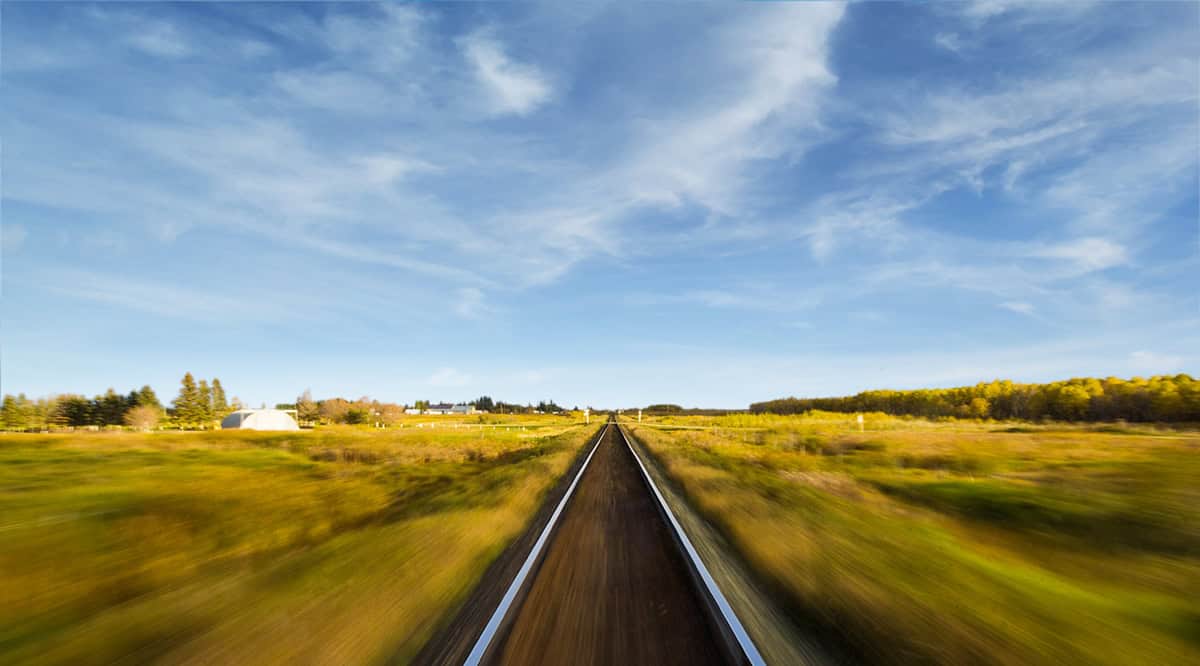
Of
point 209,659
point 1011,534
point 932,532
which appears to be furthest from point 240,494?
point 1011,534

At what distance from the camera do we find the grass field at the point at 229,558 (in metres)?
4.99

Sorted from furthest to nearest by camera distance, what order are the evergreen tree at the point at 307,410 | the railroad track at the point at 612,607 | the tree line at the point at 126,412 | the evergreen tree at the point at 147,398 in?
the evergreen tree at the point at 307,410, the evergreen tree at the point at 147,398, the tree line at the point at 126,412, the railroad track at the point at 612,607

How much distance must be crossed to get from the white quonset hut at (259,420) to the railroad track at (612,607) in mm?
77124

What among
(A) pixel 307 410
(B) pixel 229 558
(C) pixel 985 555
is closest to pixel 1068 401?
(C) pixel 985 555

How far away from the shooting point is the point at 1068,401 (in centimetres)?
7438

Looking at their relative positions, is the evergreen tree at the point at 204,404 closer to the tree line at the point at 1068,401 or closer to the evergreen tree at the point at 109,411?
the evergreen tree at the point at 109,411

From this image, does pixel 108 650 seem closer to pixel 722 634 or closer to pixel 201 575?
pixel 201 575

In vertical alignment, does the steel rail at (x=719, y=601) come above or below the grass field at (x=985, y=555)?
above

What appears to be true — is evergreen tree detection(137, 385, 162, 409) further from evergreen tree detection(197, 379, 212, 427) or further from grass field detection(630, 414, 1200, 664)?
grass field detection(630, 414, 1200, 664)

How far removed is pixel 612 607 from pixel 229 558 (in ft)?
23.4

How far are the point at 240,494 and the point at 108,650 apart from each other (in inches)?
362

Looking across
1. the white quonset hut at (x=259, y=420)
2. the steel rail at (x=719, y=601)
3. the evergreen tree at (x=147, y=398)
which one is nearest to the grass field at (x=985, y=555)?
the steel rail at (x=719, y=601)

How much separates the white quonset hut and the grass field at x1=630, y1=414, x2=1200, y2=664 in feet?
241

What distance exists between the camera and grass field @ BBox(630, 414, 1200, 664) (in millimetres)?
4922
